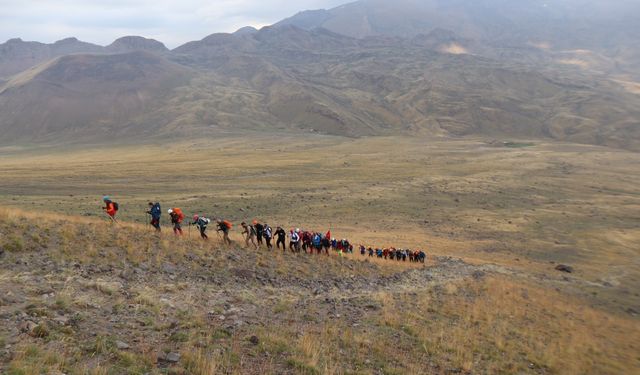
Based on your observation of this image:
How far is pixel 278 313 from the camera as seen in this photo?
1346 centimetres

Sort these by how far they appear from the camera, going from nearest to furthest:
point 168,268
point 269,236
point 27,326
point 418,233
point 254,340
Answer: point 27,326
point 254,340
point 168,268
point 269,236
point 418,233

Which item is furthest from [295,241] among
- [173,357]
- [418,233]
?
[418,233]

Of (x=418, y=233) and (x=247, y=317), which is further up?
(x=247, y=317)

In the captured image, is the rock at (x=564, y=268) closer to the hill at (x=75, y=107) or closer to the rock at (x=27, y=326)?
the rock at (x=27, y=326)

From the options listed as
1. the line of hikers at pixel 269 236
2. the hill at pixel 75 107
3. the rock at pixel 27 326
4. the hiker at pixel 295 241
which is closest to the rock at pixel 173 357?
the rock at pixel 27 326

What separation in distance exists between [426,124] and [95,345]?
178m

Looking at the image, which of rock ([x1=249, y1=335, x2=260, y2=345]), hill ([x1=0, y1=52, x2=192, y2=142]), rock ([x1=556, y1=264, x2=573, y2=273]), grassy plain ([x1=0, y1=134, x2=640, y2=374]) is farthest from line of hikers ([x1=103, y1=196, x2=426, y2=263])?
hill ([x1=0, y1=52, x2=192, y2=142])

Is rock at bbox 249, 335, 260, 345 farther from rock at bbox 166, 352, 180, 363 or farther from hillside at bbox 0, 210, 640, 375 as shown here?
rock at bbox 166, 352, 180, 363

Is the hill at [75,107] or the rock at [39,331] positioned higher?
the hill at [75,107]

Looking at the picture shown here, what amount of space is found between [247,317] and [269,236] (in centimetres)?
973

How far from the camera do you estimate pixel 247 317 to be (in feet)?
40.4

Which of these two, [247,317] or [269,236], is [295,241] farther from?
[247,317]

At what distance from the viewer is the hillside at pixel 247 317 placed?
905 centimetres

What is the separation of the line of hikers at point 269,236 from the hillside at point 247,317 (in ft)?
3.59
